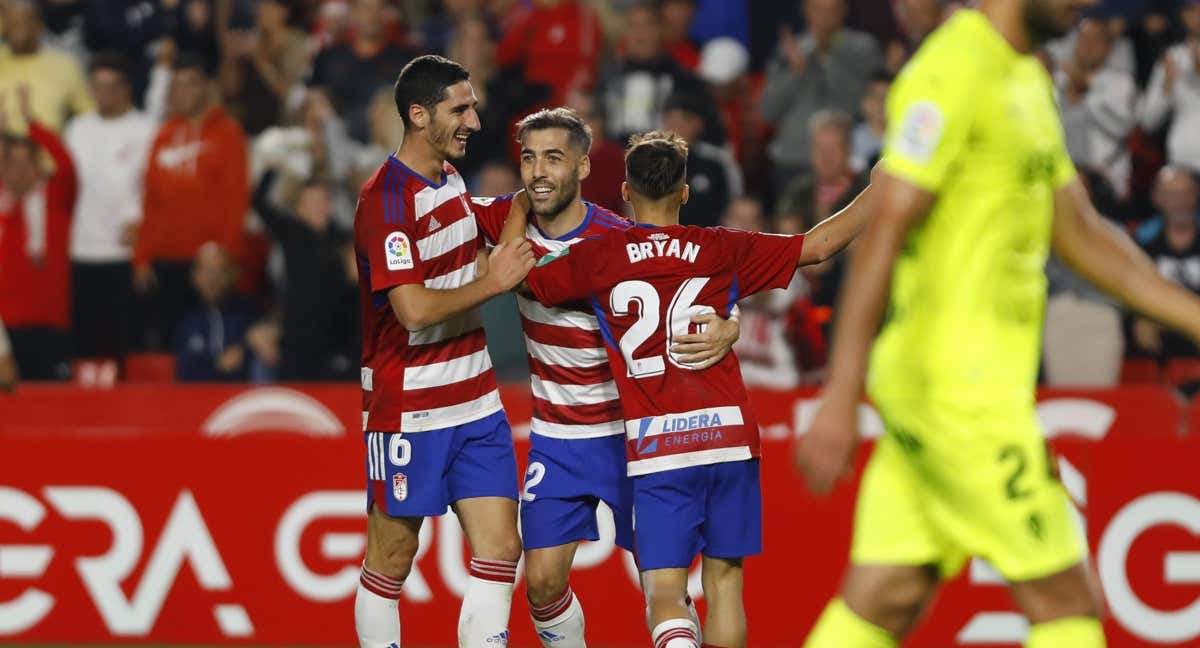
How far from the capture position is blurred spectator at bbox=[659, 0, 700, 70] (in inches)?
501

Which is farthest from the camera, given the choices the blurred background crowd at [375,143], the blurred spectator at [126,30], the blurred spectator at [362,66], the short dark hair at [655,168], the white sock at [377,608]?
the blurred spectator at [126,30]

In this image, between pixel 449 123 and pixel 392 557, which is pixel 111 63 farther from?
pixel 392 557

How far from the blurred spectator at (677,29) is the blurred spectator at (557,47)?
0.46 metres

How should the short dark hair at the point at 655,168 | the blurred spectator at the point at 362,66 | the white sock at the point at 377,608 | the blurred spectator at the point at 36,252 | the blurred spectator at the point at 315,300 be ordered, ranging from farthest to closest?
the blurred spectator at the point at 362,66 → the blurred spectator at the point at 36,252 → the blurred spectator at the point at 315,300 → the white sock at the point at 377,608 → the short dark hair at the point at 655,168

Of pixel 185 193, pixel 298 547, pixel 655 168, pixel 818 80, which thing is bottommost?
pixel 298 547

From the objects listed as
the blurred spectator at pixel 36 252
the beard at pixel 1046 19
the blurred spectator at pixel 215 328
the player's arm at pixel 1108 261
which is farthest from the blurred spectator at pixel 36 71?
the beard at pixel 1046 19

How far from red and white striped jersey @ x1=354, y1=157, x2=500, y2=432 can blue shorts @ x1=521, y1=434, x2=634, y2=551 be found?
32 cm

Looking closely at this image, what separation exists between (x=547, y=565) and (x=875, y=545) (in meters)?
2.37

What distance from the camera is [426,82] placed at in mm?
6547

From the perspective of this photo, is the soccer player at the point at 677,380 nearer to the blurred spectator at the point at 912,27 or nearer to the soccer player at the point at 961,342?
the soccer player at the point at 961,342

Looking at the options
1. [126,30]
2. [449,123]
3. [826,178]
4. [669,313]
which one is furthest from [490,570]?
[126,30]

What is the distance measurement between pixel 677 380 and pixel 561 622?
3.59 ft

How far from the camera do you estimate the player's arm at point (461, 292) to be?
243 inches

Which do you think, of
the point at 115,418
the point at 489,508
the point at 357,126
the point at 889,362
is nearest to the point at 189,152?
the point at 357,126
